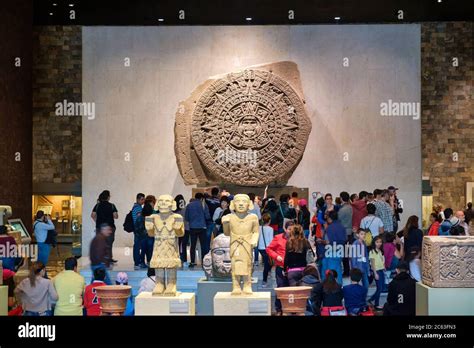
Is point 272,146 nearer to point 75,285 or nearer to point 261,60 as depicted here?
point 261,60

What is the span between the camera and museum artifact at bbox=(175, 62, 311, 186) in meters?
18.3

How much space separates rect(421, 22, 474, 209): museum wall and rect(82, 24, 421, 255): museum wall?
1.84 meters

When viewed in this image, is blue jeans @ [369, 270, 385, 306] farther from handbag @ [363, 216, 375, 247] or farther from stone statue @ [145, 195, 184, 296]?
stone statue @ [145, 195, 184, 296]

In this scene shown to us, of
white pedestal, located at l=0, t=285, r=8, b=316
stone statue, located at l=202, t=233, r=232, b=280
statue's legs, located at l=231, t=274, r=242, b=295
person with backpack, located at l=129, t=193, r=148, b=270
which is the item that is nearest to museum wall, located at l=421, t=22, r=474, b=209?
person with backpack, located at l=129, t=193, r=148, b=270

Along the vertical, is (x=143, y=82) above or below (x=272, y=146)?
above

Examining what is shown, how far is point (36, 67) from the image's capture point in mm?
20797

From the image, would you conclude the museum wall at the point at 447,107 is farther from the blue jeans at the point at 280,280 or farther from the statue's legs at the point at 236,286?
the statue's legs at the point at 236,286

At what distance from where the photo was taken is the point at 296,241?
11.9 m

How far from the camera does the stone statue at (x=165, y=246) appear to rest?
10516mm

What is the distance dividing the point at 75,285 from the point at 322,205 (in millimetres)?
6092

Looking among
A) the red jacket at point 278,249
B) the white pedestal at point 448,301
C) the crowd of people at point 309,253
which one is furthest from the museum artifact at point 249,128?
the white pedestal at point 448,301

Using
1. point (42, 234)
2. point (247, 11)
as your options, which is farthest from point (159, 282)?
point (247, 11)
